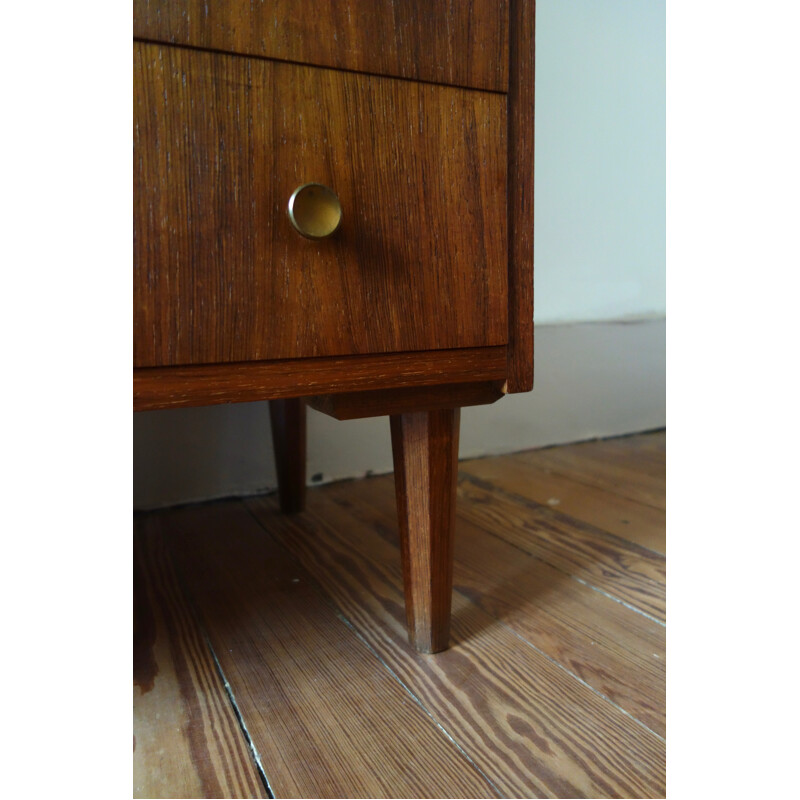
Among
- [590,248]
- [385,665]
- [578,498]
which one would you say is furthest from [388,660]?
[590,248]

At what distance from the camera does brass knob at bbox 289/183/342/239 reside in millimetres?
388

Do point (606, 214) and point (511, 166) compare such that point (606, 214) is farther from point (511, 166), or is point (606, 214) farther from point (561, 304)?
point (511, 166)

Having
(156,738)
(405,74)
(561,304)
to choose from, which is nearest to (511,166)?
(405,74)

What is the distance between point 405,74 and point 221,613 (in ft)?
1.54

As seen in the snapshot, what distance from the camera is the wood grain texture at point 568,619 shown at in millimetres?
496

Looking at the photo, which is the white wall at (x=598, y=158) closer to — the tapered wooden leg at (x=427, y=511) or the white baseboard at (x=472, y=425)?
the white baseboard at (x=472, y=425)

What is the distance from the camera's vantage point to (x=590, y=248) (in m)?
1.26

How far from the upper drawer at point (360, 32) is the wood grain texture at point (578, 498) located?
547 millimetres

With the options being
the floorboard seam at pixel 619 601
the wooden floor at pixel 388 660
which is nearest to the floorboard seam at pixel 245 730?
the wooden floor at pixel 388 660

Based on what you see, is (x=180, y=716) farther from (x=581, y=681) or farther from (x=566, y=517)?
(x=566, y=517)

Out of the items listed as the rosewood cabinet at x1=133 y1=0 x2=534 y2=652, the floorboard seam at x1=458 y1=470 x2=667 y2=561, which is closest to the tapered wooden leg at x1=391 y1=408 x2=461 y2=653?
the rosewood cabinet at x1=133 y1=0 x2=534 y2=652

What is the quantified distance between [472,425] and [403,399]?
2.38 ft
